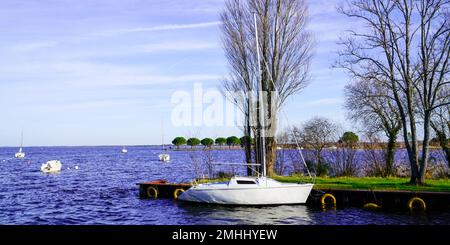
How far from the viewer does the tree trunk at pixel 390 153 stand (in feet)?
107

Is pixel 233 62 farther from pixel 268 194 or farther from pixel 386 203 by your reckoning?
pixel 386 203

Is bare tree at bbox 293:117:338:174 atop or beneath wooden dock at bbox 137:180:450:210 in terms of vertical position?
atop

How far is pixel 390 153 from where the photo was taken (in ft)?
107

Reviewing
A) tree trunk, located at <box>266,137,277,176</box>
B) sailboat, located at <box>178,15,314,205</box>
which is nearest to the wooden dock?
sailboat, located at <box>178,15,314,205</box>

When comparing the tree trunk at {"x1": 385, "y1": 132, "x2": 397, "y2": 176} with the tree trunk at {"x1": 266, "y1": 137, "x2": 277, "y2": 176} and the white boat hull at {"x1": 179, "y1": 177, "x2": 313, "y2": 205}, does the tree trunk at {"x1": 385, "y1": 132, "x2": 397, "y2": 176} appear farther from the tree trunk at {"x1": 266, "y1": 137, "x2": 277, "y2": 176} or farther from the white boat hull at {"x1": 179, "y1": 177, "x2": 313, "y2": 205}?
the white boat hull at {"x1": 179, "y1": 177, "x2": 313, "y2": 205}

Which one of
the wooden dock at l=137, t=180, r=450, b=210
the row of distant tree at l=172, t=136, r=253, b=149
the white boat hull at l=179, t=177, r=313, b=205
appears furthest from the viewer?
the row of distant tree at l=172, t=136, r=253, b=149

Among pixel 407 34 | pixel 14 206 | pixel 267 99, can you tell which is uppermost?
pixel 407 34

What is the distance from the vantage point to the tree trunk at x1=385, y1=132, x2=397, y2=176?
32.6 m

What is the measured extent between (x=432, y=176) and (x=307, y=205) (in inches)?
480

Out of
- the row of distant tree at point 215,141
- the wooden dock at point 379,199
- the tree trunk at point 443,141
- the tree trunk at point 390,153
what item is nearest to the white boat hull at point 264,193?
the wooden dock at point 379,199

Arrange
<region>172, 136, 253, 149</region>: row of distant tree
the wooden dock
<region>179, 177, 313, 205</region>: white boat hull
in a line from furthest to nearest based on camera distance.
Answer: <region>172, 136, 253, 149</region>: row of distant tree, <region>179, 177, 313, 205</region>: white boat hull, the wooden dock
